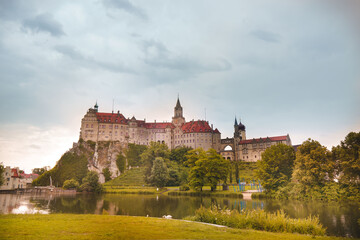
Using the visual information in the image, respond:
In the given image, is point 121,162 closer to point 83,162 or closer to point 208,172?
point 83,162

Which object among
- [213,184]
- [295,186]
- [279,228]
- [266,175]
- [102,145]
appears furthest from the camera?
[102,145]

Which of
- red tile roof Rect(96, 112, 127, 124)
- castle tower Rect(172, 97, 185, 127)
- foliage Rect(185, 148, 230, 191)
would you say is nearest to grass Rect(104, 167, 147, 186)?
foliage Rect(185, 148, 230, 191)

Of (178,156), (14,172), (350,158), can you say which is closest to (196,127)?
(178,156)

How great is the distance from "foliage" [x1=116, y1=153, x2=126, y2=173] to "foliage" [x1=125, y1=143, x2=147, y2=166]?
215 centimetres

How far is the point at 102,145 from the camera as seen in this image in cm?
10288

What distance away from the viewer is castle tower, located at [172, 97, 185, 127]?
127 meters

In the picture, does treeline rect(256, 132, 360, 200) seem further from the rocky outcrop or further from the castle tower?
the castle tower

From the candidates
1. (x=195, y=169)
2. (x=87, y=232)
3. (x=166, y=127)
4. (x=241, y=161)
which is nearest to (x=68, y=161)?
(x=166, y=127)

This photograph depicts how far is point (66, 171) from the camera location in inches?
3479

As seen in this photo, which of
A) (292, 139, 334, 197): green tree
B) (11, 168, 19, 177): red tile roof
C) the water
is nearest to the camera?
the water

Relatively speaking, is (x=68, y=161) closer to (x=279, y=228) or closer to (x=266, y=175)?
(x=266, y=175)

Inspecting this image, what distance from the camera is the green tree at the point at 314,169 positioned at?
126ft

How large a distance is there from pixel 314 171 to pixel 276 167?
8.09 m

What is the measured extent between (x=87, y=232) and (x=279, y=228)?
35.6 feet
